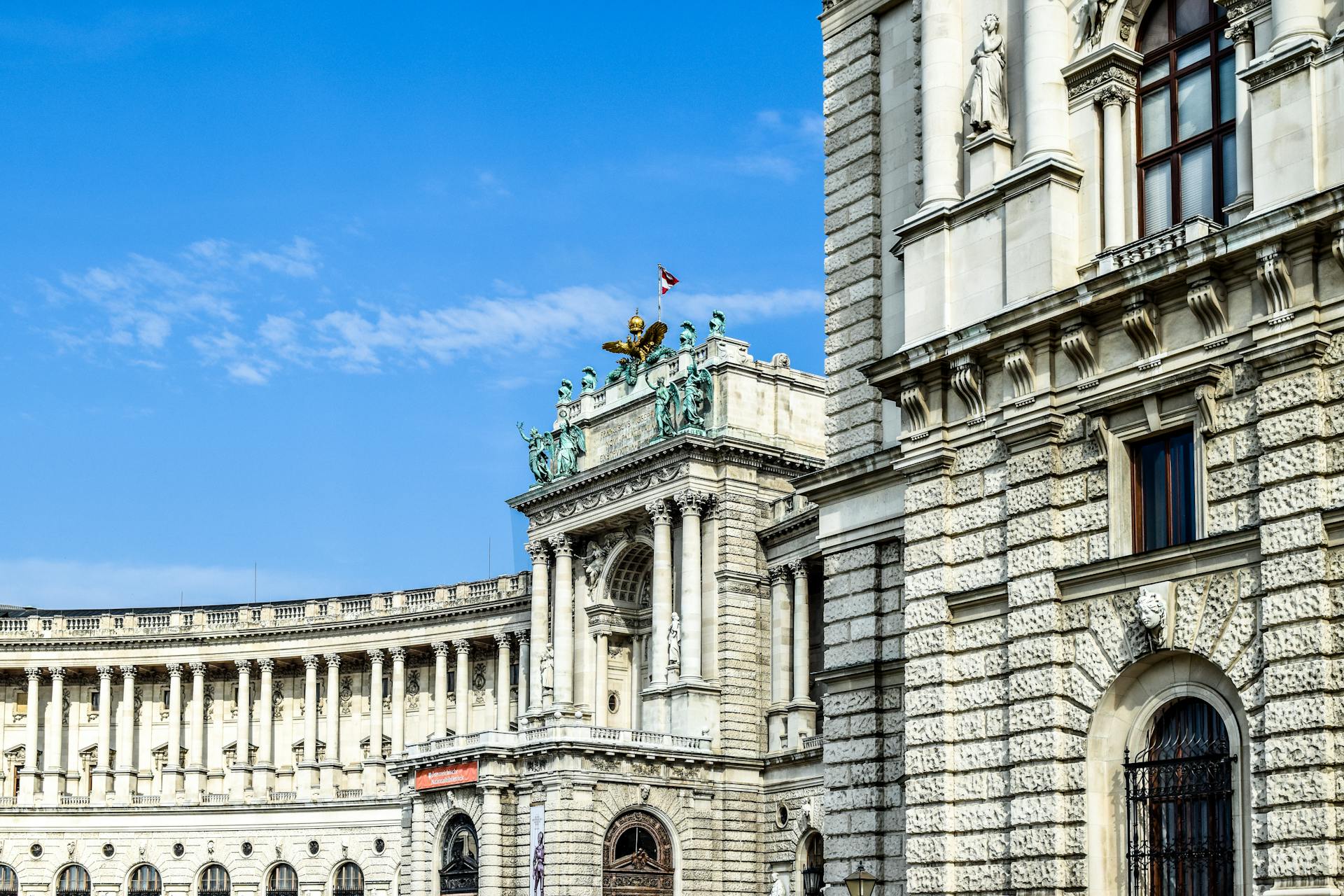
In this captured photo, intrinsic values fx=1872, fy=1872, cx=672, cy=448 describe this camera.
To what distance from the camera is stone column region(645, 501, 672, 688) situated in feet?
263

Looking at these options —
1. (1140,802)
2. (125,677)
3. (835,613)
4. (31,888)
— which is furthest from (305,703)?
(1140,802)

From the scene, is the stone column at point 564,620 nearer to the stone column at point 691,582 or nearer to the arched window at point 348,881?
the stone column at point 691,582

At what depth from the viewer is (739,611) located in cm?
7938

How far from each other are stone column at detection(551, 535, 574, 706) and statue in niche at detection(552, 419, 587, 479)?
3166 mm

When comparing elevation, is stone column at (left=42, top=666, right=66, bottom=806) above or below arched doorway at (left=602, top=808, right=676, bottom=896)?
above

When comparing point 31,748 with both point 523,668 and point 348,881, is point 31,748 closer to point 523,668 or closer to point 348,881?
point 348,881

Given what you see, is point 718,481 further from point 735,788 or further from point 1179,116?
point 1179,116

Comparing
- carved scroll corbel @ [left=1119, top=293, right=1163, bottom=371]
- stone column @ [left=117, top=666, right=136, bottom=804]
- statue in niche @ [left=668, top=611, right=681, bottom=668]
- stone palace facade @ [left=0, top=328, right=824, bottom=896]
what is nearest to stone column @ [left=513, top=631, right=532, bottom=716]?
stone palace facade @ [left=0, top=328, right=824, bottom=896]

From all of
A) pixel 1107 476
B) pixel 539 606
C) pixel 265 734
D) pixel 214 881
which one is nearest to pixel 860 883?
pixel 1107 476

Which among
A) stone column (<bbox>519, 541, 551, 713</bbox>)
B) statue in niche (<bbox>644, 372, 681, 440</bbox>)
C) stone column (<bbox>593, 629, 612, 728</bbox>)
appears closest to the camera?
statue in niche (<bbox>644, 372, 681, 440</bbox>)

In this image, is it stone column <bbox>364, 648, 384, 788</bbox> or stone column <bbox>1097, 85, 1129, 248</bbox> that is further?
stone column <bbox>364, 648, 384, 788</bbox>

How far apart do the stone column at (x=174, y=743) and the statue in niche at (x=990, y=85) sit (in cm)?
8675

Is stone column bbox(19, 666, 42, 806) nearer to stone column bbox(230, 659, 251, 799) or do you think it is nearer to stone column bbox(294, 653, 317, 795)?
stone column bbox(230, 659, 251, 799)

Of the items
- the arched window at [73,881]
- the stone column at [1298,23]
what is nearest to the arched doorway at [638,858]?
the arched window at [73,881]
